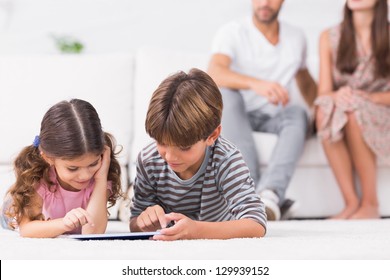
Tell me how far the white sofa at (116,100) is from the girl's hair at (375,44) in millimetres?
279

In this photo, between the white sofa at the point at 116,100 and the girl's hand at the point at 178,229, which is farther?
the white sofa at the point at 116,100

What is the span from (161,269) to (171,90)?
0.38 meters

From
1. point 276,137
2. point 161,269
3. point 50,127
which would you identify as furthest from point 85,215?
point 276,137

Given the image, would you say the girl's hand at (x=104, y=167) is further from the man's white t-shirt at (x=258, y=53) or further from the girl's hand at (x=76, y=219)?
the man's white t-shirt at (x=258, y=53)

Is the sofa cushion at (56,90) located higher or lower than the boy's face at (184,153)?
lower

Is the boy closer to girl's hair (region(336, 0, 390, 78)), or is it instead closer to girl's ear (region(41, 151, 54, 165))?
girl's ear (region(41, 151, 54, 165))

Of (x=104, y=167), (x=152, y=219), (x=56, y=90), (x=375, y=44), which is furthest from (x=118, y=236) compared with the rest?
(x=375, y=44)

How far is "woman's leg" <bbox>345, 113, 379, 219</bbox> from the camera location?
89.7 inches

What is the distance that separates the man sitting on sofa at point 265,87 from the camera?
2.20 meters

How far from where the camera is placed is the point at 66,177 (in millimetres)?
1346

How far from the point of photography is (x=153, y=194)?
147 cm

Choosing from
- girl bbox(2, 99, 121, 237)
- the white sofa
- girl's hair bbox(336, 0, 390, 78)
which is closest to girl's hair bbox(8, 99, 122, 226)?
girl bbox(2, 99, 121, 237)

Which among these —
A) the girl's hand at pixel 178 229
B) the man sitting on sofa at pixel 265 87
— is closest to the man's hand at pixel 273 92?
the man sitting on sofa at pixel 265 87

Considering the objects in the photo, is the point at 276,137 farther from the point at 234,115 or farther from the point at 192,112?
the point at 192,112
